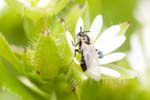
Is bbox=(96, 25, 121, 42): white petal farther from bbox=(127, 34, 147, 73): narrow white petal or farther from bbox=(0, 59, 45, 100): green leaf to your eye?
bbox=(127, 34, 147, 73): narrow white petal

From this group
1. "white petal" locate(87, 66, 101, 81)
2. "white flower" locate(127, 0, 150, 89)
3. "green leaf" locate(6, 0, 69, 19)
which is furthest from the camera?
"white flower" locate(127, 0, 150, 89)

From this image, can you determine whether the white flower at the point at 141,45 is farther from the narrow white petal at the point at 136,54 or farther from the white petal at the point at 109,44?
the white petal at the point at 109,44

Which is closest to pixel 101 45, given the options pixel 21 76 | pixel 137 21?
pixel 21 76

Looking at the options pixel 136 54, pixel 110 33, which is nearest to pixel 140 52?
pixel 136 54

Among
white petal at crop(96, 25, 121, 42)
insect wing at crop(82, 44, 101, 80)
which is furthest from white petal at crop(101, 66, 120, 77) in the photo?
white petal at crop(96, 25, 121, 42)

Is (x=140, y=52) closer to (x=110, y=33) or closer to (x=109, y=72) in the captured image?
(x=110, y=33)

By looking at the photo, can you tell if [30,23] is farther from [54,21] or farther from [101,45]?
[101,45]

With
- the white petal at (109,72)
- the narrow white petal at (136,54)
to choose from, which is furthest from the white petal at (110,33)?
the narrow white petal at (136,54)

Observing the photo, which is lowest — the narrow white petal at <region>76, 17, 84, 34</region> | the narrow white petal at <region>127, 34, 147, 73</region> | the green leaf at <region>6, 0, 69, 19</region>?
the narrow white petal at <region>76, 17, 84, 34</region>
